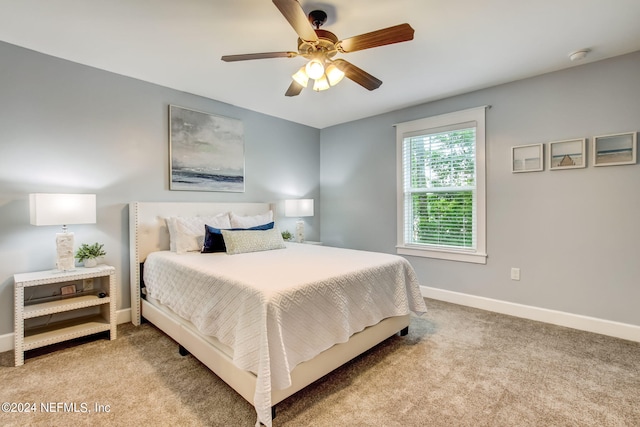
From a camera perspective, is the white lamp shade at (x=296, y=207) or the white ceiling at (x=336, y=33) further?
the white lamp shade at (x=296, y=207)

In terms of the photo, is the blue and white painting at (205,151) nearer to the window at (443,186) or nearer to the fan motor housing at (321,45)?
the fan motor housing at (321,45)

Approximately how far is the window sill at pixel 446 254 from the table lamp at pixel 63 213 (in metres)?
3.40

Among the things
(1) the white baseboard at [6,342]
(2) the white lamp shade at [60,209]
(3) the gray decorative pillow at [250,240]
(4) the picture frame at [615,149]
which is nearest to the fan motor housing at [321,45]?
(3) the gray decorative pillow at [250,240]

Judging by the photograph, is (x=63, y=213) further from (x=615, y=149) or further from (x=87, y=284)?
(x=615, y=149)

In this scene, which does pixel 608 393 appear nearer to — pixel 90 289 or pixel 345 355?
pixel 345 355

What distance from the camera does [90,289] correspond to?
2.79 meters

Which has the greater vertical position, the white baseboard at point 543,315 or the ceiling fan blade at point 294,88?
the ceiling fan blade at point 294,88

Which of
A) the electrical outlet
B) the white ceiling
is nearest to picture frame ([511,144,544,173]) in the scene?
the white ceiling

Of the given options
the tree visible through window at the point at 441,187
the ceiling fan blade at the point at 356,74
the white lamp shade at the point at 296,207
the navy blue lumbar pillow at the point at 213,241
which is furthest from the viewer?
the white lamp shade at the point at 296,207

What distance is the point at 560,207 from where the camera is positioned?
2.89m

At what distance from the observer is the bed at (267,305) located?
1.57m

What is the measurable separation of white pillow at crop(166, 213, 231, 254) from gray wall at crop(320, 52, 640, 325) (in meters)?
2.69

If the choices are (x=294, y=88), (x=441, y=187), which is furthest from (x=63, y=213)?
(x=441, y=187)

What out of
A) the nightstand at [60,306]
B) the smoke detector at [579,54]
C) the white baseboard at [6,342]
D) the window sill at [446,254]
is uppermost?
the smoke detector at [579,54]
